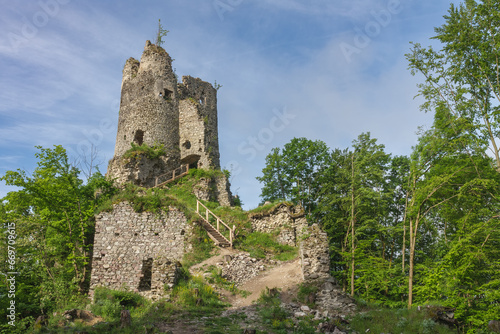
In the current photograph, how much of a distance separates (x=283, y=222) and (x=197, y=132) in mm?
14086

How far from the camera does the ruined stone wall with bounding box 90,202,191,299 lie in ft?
52.7

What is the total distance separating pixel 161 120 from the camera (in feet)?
105

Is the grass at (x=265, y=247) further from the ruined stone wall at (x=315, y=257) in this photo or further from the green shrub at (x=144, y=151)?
the green shrub at (x=144, y=151)

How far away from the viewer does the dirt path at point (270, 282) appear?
1476 cm

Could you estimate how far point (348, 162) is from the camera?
78.7ft

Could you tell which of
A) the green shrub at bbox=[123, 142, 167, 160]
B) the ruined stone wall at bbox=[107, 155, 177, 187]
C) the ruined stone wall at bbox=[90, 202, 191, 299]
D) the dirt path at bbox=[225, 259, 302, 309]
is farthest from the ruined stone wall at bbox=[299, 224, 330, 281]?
Answer: the green shrub at bbox=[123, 142, 167, 160]

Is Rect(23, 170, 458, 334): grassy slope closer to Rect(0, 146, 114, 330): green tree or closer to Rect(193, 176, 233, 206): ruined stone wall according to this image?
Rect(0, 146, 114, 330): green tree

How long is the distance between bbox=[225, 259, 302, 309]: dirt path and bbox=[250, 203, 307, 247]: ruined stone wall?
14.7ft

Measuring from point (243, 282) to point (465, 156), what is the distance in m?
11.3

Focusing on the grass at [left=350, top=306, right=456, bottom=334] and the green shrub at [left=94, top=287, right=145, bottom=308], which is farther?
the green shrub at [left=94, top=287, right=145, bottom=308]

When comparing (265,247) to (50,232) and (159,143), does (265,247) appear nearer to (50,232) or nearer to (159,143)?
(50,232)

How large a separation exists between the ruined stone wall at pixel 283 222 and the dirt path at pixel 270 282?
14.7ft

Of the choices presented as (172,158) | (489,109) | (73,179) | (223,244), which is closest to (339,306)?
(223,244)

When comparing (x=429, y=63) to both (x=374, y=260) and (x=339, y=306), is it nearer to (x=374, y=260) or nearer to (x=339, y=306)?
(x=374, y=260)
